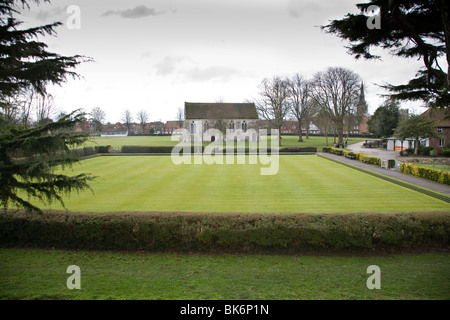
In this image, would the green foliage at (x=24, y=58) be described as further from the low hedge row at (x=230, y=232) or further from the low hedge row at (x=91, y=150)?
the low hedge row at (x=91, y=150)

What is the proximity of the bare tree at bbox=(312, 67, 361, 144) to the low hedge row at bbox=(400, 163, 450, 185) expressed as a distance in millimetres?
29536

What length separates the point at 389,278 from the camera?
6.88 metres

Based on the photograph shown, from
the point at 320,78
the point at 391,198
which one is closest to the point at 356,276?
the point at 391,198

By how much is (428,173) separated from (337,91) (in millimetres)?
36842

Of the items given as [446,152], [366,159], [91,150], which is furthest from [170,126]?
[366,159]

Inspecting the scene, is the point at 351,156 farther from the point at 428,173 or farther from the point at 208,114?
the point at 208,114

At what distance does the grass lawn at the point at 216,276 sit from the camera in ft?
20.1

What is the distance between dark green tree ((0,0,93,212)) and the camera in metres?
5.88

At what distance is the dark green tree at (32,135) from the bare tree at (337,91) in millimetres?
49878

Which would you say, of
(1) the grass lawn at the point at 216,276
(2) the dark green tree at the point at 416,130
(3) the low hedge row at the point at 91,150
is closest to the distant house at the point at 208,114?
(3) the low hedge row at the point at 91,150

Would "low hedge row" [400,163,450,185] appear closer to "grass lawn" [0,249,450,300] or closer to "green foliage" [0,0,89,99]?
"grass lawn" [0,249,450,300]

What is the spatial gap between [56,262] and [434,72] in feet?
43.3

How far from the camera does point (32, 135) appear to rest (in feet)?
20.0
